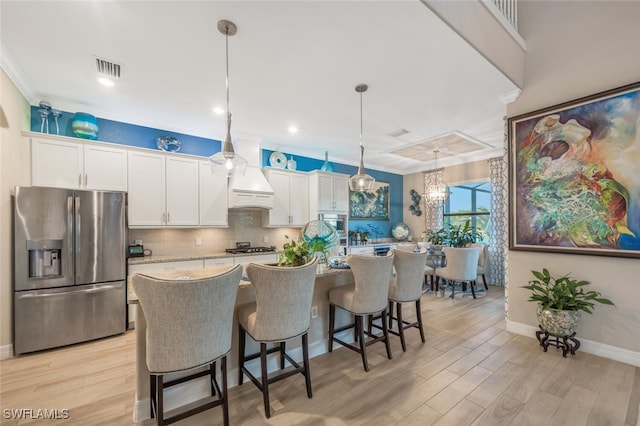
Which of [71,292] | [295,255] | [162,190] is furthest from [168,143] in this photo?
[295,255]

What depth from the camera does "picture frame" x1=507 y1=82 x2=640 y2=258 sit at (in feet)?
8.07

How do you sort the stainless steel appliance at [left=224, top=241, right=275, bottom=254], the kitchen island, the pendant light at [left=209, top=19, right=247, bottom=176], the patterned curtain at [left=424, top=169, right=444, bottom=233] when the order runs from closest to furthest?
1. the kitchen island
2. the pendant light at [left=209, top=19, right=247, bottom=176]
3. the stainless steel appliance at [left=224, top=241, right=275, bottom=254]
4. the patterned curtain at [left=424, top=169, right=444, bottom=233]

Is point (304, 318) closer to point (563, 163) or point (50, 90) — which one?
point (563, 163)

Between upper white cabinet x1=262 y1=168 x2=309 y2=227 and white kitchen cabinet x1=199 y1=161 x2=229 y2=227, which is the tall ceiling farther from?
upper white cabinet x1=262 y1=168 x2=309 y2=227

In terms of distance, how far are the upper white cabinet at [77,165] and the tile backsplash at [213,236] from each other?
2.65ft

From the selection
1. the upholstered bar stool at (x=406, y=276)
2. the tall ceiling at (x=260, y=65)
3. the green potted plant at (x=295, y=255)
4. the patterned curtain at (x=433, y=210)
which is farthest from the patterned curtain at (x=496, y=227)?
the green potted plant at (x=295, y=255)

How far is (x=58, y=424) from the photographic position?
179 centimetres

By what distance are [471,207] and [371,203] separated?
2262 mm

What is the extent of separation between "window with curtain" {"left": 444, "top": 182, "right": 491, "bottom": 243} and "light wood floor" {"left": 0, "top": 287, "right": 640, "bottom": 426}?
3.41m

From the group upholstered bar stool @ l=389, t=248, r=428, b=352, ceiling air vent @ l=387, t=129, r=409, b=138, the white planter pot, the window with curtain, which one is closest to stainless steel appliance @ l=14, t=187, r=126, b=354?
upholstered bar stool @ l=389, t=248, r=428, b=352

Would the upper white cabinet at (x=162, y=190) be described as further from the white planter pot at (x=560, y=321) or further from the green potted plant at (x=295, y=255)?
the white planter pot at (x=560, y=321)

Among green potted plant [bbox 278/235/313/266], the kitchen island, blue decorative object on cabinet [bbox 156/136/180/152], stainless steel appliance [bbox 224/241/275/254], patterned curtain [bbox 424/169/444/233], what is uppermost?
blue decorative object on cabinet [bbox 156/136/180/152]

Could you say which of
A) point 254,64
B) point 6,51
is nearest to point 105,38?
point 6,51

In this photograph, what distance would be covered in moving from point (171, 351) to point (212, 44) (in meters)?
2.35
